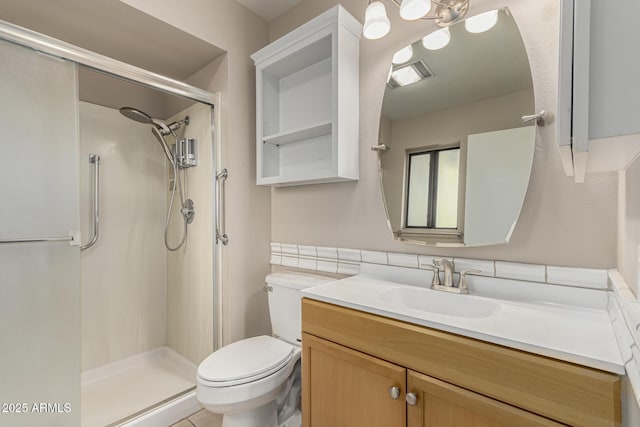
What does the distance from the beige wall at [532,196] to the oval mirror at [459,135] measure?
46 mm

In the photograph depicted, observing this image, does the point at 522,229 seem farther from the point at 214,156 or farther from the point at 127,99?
the point at 127,99

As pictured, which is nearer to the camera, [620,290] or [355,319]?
[620,290]

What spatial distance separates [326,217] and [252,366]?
2.81ft

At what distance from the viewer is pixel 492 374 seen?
75 cm

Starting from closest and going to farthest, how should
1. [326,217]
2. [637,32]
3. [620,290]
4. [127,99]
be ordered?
[637,32] → [620,290] → [326,217] → [127,99]

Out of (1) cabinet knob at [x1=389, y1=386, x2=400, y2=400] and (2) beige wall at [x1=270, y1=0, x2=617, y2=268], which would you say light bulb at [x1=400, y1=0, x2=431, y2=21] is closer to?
(2) beige wall at [x1=270, y1=0, x2=617, y2=268]

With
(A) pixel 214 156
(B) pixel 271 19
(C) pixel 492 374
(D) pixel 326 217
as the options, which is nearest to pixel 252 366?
(D) pixel 326 217

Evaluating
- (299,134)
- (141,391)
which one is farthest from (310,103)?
(141,391)

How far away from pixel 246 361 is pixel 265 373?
4.9 inches

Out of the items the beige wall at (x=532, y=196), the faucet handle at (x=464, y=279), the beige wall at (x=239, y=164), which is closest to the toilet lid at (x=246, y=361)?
the beige wall at (x=239, y=164)

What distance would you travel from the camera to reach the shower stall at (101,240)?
136 centimetres

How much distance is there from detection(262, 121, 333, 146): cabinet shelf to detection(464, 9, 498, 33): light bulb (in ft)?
2.36

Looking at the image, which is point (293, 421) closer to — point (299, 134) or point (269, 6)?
point (299, 134)

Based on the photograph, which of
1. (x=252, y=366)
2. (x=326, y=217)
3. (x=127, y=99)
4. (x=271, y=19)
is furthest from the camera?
(x=127, y=99)
